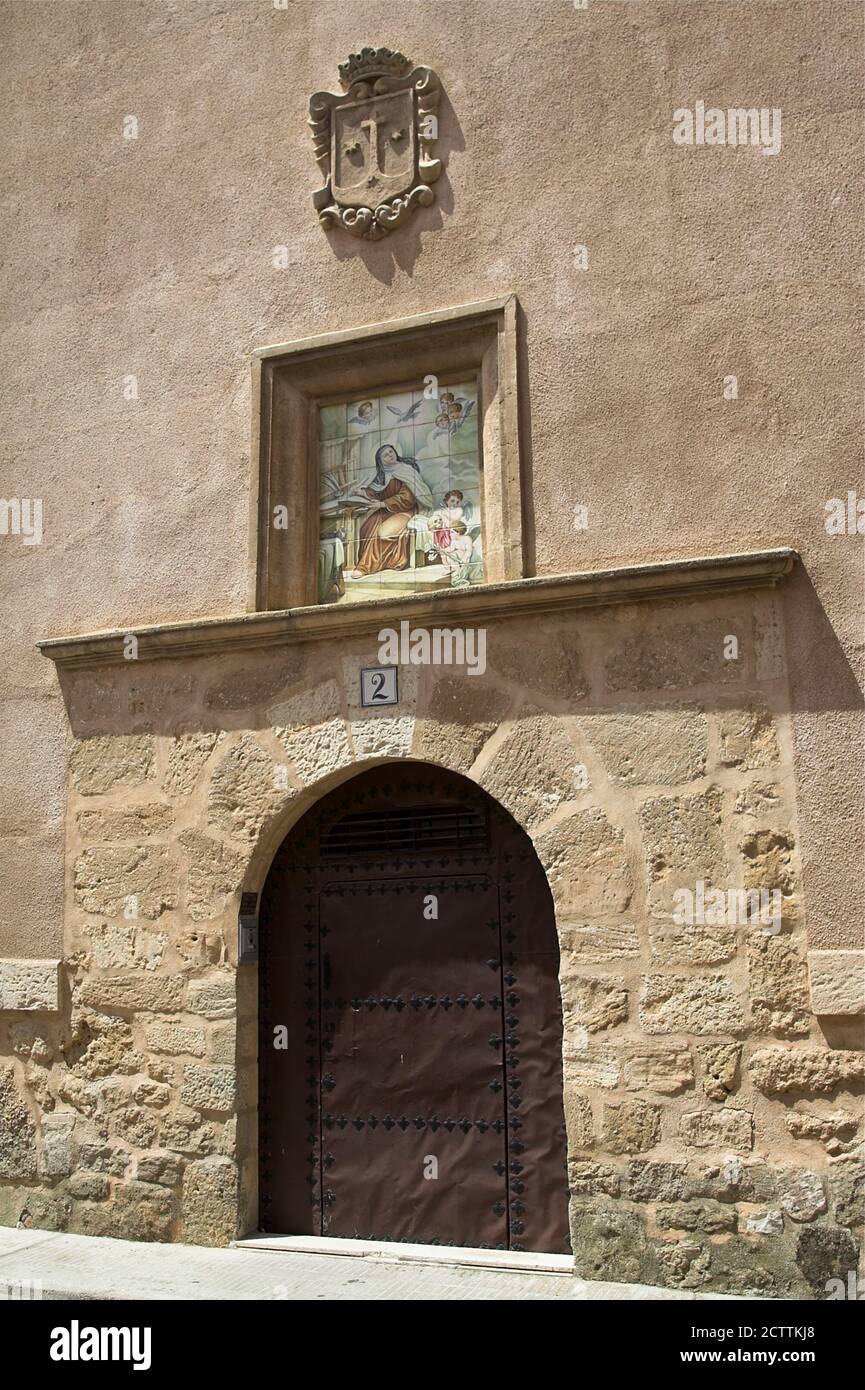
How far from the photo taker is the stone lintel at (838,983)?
4695mm

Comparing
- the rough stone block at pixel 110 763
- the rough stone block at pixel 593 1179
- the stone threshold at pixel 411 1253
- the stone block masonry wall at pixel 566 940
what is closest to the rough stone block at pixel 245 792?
the stone block masonry wall at pixel 566 940

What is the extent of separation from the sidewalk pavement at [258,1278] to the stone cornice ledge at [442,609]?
2.61 meters

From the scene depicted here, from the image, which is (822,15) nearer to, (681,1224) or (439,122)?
(439,122)

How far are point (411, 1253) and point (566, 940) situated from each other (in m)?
1.49

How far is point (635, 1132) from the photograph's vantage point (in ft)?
16.3

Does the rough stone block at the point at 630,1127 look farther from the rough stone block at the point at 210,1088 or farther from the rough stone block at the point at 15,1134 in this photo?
the rough stone block at the point at 15,1134

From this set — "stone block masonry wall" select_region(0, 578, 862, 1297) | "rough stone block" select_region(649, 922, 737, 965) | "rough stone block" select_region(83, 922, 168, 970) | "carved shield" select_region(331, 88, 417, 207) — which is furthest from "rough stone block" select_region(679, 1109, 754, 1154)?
"carved shield" select_region(331, 88, 417, 207)

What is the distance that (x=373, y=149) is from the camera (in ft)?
20.1

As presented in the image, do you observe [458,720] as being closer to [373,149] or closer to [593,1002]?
[593,1002]

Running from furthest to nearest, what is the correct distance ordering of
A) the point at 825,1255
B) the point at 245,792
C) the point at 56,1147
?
the point at 56,1147 < the point at 245,792 < the point at 825,1255

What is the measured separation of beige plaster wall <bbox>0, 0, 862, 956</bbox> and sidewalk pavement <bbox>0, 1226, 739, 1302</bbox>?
4.77ft

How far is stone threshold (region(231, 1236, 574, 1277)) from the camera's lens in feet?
16.9

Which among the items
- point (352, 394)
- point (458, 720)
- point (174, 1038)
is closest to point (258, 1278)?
point (174, 1038)

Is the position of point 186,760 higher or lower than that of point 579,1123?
higher
